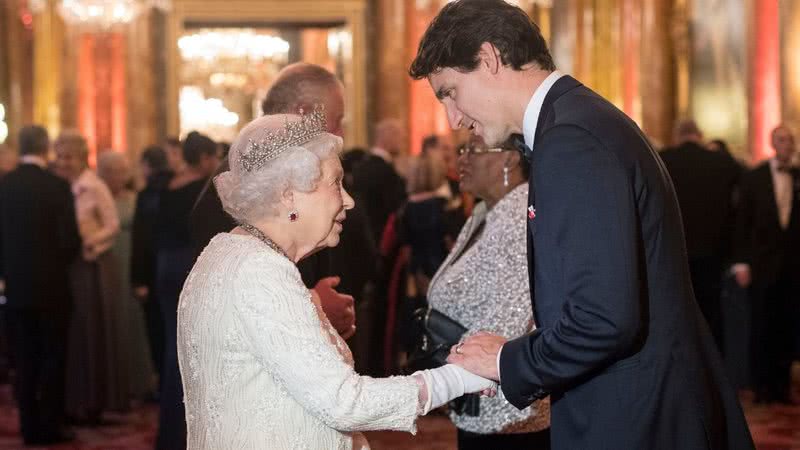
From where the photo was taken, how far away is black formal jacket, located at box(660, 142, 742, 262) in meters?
8.16

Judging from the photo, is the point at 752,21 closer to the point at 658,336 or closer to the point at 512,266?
the point at 512,266

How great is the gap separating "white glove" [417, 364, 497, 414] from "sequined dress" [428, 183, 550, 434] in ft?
3.18

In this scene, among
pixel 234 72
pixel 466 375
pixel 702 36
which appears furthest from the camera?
pixel 234 72

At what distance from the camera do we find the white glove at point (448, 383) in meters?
2.51

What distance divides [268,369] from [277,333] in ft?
0.26

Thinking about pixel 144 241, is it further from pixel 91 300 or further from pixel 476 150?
pixel 476 150

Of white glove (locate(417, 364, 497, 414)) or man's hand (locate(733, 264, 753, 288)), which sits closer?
white glove (locate(417, 364, 497, 414))

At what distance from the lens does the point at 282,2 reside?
15352 millimetres

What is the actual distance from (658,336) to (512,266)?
1.33m

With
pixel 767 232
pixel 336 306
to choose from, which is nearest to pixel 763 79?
pixel 767 232

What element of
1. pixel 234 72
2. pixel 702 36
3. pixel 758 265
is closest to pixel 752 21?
pixel 702 36

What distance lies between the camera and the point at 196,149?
639cm

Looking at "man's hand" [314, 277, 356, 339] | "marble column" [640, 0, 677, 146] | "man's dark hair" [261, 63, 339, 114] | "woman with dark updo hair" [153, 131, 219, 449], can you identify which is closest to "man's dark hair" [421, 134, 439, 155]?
"woman with dark updo hair" [153, 131, 219, 449]

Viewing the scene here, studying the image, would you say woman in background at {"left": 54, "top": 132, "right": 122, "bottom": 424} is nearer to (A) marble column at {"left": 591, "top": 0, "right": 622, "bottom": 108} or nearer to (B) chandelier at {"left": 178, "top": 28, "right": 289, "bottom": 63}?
(A) marble column at {"left": 591, "top": 0, "right": 622, "bottom": 108}
